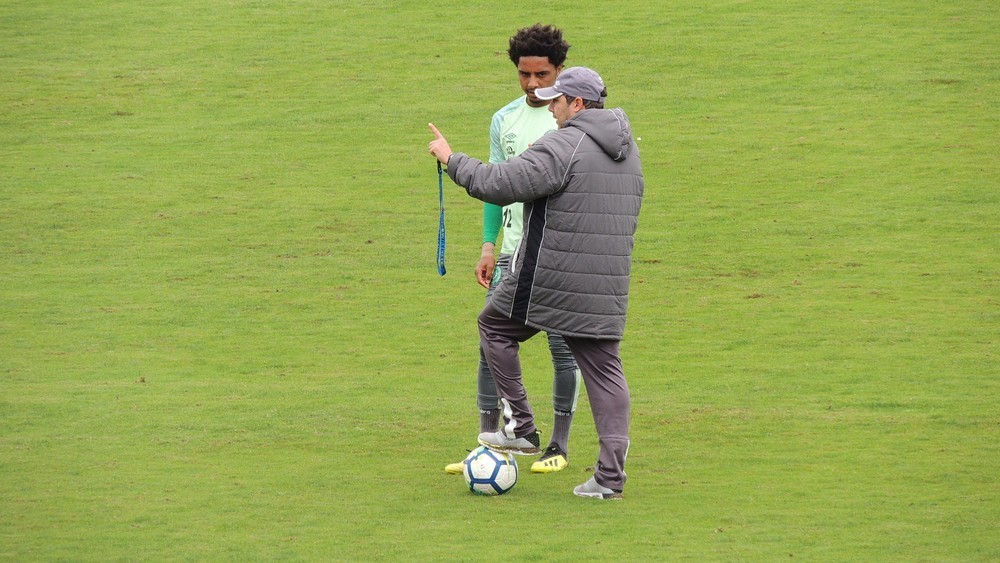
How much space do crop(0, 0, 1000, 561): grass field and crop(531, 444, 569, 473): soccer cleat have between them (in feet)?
0.35

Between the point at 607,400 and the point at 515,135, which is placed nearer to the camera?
the point at 607,400

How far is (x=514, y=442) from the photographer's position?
271 inches

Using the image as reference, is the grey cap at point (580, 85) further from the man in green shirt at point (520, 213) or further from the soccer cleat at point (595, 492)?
the soccer cleat at point (595, 492)

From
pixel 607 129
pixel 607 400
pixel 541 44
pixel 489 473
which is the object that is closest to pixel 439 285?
pixel 541 44

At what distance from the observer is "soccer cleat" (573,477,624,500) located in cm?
614

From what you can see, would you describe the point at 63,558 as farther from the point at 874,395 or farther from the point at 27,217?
the point at 27,217

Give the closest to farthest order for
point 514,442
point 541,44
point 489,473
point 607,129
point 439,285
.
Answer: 1. point 607,129
2. point 489,473
3. point 541,44
4. point 514,442
5. point 439,285

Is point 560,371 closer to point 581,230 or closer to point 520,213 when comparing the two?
point 520,213

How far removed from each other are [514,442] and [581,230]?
1436mm

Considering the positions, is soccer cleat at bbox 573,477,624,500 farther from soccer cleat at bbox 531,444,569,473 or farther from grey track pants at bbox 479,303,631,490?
soccer cleat at bbox 531,444,569,473

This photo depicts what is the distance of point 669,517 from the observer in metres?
5.82

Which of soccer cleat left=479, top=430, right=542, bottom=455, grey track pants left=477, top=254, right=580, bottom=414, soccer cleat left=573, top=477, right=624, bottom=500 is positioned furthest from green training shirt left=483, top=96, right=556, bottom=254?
soccer cleat left=573, top=477, right=624, bottom=500

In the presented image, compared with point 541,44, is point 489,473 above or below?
below

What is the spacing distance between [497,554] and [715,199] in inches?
331
